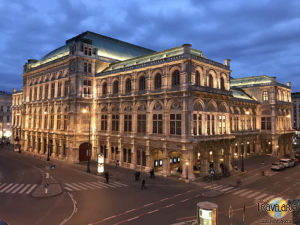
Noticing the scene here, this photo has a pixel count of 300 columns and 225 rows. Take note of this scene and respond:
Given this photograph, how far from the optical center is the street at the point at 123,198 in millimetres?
19250

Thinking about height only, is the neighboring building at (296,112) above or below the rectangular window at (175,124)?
above

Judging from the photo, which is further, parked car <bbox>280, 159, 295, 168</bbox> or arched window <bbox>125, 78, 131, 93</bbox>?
arched window <bbox>125, 78, 131, 93</bbox>

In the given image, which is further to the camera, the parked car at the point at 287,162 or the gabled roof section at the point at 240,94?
the gabled roof section at the point at 240,94

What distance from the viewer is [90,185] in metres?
30.5

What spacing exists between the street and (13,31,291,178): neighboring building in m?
5.91

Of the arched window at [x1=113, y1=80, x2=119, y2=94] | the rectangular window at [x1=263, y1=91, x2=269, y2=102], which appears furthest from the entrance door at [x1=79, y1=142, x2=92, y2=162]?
the rectangular window at [x1=263, y1=91, x2=269, y2=102]

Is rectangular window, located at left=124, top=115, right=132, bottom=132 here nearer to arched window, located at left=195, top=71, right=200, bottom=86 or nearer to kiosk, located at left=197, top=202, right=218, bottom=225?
arched window, located at left=195, top=71, right=200, bottom=86

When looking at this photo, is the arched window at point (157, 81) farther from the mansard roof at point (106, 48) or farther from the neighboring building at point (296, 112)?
the neighboring building at point (296, 112)

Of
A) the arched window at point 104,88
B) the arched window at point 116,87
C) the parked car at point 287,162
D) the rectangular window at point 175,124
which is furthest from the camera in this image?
the arched window at point 104,88

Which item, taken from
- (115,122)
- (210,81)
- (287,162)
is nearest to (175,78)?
(210,81)

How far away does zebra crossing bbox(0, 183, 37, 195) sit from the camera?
88.3 feet

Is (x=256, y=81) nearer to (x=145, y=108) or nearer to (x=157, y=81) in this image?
(x=157, y=81)

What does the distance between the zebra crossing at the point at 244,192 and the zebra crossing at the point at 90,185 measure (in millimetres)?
12056
